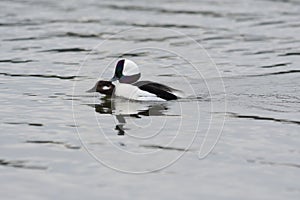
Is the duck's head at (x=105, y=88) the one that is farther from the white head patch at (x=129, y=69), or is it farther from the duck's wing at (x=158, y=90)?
the duck's wing at (x=158, y=90)

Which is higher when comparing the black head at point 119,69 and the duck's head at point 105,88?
the black head at point 119,69

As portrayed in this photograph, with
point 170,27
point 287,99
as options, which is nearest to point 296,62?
point 287,99

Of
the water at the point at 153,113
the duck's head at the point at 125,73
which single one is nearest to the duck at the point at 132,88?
the duck's head at the point at 125,73

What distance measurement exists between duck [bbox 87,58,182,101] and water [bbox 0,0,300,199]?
5.4 inches

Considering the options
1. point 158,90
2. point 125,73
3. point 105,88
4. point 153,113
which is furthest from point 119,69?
point 153,113

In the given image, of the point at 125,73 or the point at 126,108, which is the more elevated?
the point at 125,73

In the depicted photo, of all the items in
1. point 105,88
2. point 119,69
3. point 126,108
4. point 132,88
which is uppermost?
point 119,69

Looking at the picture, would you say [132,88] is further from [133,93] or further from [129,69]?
[129,69]

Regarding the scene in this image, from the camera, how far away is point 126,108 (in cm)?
1199

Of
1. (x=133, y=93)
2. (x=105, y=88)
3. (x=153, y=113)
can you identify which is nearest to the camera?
(x=153, y=113)

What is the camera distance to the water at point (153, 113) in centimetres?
848

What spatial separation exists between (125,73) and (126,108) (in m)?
0.76

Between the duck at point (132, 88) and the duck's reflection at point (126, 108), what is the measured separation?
0.09 m

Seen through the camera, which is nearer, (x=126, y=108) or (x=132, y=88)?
(x=126, y=108)
